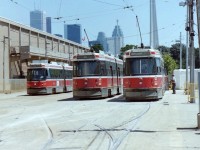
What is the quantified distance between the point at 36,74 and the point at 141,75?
59.5 feet

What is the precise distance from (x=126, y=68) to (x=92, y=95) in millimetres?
4109

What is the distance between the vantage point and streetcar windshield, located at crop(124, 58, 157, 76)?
1124 inches

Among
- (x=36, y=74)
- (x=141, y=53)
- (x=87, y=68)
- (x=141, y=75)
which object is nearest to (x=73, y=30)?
(x=36, y=74)

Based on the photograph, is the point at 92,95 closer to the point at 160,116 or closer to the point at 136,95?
the point at 136,95

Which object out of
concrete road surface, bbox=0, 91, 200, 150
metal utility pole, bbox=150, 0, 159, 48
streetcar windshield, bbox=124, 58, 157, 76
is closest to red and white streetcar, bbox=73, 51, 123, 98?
streetcar windshield, bbox=124, 58, 157, 76

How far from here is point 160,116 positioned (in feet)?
61.7

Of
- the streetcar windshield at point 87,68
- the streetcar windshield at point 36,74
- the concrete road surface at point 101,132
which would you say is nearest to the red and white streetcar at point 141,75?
the streetcar windshield at point 87,68

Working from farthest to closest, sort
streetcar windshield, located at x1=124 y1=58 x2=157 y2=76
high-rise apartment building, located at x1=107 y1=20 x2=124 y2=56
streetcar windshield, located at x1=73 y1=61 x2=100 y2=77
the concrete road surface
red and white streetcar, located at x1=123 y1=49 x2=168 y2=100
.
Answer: high-rise apartment building, located at x1=107 y1=20 x2=124 y2=56, streetcar windshield, located at x1=73 y1=61 x2=100 y2=77, streetcar windshield, located at x1=124 y1=58 x2=157 y2=76, red and white streetcar, located at x1=123 y1=49 x2=168 y2=100, the concrete road surface

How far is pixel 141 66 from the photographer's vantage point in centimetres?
2867

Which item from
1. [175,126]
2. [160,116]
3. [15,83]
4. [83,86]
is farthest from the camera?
[15,83]

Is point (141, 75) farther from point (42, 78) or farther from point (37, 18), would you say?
point (37, 18)

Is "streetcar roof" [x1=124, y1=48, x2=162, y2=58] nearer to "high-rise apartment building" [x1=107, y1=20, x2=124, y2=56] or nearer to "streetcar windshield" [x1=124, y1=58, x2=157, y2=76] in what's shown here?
"streetcar windshield" [x1=124, y1=58, x2=157, y2=76]

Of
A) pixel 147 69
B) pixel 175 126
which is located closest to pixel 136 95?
pixel 147 69

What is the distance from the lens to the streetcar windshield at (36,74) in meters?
44.0
